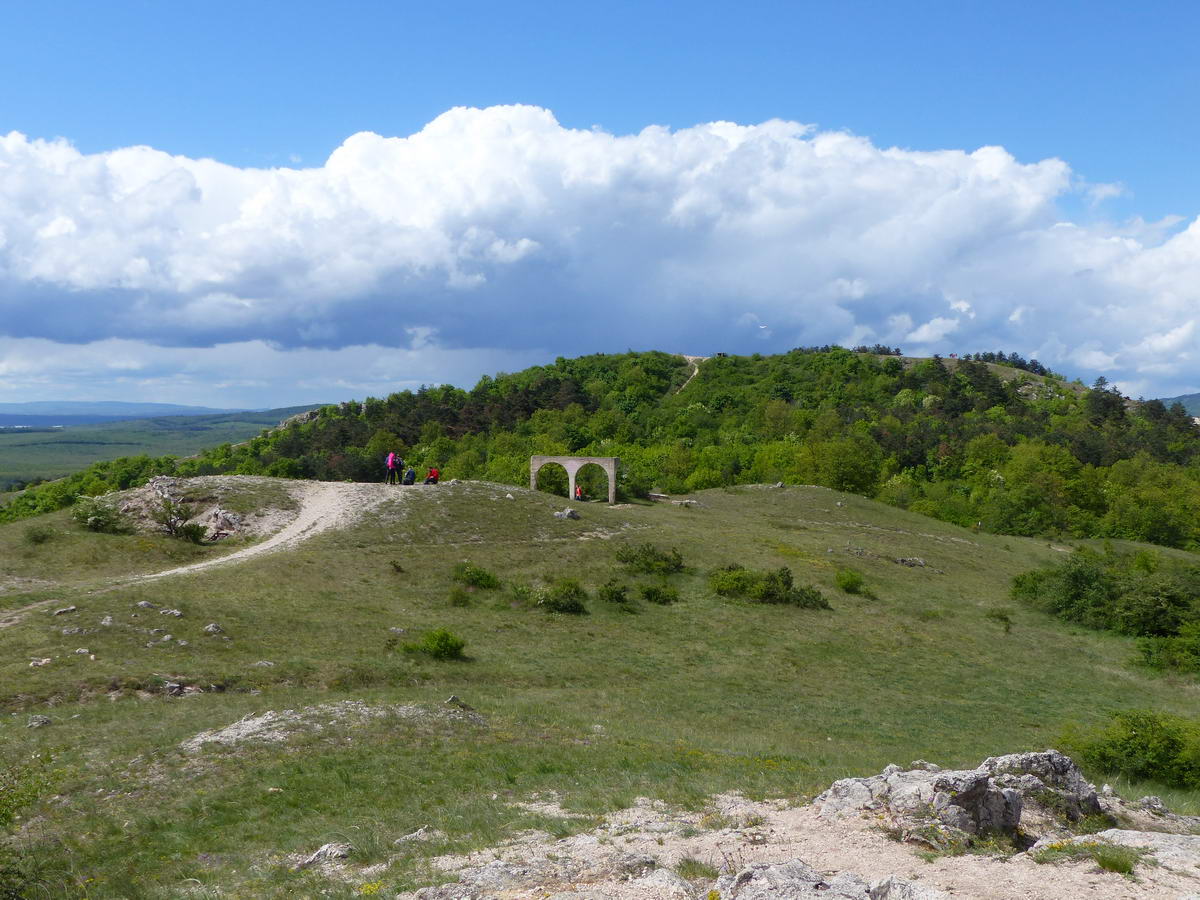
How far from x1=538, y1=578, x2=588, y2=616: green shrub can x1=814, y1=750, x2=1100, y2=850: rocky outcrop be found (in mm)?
24799

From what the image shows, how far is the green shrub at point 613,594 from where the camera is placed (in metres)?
39.9

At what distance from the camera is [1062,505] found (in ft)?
362

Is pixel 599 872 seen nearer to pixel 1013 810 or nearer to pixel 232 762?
pixel 1013 810

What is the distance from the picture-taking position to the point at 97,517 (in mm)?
40719

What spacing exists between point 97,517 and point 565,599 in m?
25.7

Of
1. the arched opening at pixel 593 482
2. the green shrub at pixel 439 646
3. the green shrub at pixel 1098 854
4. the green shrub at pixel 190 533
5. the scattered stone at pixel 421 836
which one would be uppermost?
the arched opening at pixel 593 482

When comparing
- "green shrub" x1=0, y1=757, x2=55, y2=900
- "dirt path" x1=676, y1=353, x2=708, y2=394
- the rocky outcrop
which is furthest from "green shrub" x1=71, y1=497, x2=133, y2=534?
"dirt path" x1=676, y1=353, x2=708, y2=394

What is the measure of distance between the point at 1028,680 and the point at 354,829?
31922 millimetres

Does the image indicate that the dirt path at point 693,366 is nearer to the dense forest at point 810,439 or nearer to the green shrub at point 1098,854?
the dense forest at point 810,439

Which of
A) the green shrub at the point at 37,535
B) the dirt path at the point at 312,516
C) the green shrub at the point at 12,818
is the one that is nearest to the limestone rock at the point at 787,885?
the green shrub at the point at 12,818

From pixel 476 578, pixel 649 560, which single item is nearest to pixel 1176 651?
pixel 649 560

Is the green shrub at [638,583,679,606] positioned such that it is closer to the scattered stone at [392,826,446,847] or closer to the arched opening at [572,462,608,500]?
the arched opening at [572,462,608,500]

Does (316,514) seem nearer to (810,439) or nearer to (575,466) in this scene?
(575,466)

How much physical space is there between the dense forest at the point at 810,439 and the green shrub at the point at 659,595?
2618 cm
